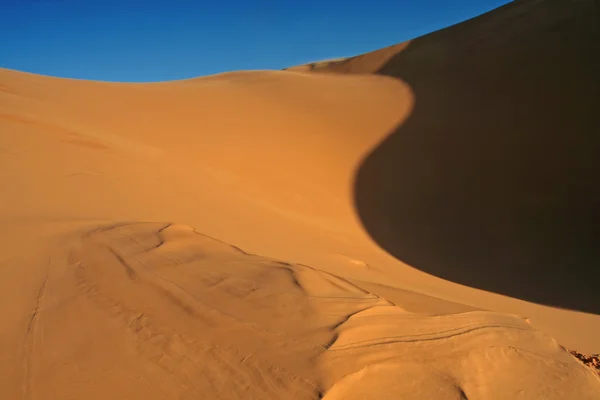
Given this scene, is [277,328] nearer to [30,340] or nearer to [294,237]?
[30,340]

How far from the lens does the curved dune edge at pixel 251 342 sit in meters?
2.07

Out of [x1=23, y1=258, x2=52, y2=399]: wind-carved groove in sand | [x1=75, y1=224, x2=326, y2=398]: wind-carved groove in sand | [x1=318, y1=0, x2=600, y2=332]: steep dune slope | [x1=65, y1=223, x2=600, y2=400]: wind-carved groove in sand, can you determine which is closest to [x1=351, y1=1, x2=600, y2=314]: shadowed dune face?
[x1=318, y1=0, x2=600, y2=332]: steep dune slope

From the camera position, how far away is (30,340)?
232 centimetres

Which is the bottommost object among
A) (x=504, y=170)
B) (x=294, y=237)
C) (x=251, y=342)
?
(x=294, y=237)

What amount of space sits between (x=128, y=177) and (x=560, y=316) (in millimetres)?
5271

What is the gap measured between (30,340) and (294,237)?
3673 mm

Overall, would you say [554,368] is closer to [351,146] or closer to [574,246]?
[574,246]

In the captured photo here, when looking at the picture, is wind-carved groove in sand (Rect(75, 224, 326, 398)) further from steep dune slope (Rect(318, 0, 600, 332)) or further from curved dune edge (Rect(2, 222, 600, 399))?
steep dune slope (Rect(318, 0, 600, 332))

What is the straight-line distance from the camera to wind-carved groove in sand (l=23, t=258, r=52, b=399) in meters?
2.04

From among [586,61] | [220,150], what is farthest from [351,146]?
[586,61]

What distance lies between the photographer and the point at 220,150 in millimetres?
8820

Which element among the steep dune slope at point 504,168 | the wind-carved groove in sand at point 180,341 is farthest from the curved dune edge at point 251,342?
the steep dune slope at point 504,168

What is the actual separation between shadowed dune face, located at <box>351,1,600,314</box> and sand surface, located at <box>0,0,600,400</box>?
53mm

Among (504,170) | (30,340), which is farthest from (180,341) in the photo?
(504,170)
